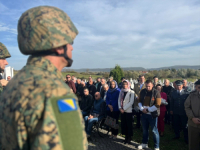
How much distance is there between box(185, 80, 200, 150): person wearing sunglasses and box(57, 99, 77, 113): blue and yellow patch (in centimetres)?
390

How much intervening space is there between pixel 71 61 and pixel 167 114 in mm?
7268

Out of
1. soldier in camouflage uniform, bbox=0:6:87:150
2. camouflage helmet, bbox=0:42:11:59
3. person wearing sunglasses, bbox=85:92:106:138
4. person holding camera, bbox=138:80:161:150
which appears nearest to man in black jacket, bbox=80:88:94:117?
person wearing sunglasses, bbox=85:92:106:138

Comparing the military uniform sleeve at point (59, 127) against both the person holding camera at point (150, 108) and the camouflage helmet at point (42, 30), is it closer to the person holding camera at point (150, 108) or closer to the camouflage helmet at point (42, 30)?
the camouflage helmet at point (42, 30)

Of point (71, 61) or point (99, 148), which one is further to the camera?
point (99, 148)

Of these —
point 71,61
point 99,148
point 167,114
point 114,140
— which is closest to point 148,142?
point 114,140

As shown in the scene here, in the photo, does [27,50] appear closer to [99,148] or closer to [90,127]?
[99,148]

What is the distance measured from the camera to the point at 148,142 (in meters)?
5.35

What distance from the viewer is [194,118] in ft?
12.8

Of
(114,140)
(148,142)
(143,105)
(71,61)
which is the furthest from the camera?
(114,140)

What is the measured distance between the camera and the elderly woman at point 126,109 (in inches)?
214

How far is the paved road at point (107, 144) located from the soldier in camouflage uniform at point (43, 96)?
15.3 ft

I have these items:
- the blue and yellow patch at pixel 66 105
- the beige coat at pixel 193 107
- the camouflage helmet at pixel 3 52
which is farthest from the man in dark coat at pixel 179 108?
the blue and yellow patch at pixel 66 105

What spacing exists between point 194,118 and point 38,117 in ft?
13.4

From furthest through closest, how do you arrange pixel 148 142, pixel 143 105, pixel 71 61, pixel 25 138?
pixel 148 142
pixel 143 105
pixel 71 61
pixel 25 138
